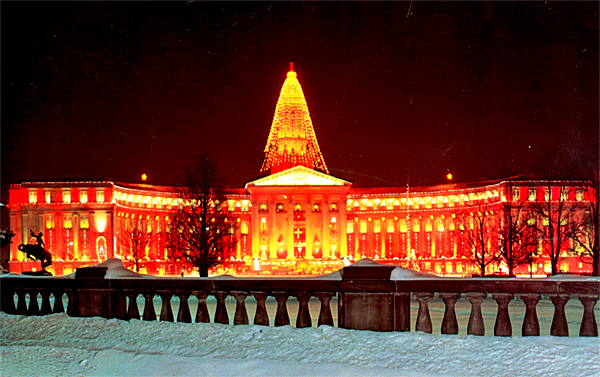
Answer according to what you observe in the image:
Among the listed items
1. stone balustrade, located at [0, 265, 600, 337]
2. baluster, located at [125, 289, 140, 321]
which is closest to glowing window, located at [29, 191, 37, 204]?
stone balustrade, located at [0, 265, 600, 337]

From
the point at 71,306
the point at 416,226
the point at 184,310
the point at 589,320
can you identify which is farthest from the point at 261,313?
the point at 416,226

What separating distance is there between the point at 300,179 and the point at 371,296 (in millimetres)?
129224

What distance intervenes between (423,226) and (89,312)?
13992 centimetres

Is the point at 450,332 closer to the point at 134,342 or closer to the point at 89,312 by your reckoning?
the point at 134,342

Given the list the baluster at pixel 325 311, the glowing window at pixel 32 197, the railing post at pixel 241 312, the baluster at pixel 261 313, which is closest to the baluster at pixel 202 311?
the railing post at pixel 241 312

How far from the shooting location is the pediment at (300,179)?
143125 mm

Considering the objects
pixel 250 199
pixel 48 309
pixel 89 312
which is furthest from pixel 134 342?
pixel 250 199

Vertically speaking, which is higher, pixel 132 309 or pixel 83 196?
pixel 83 196

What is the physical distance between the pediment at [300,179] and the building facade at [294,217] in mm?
205

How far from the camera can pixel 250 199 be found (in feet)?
504

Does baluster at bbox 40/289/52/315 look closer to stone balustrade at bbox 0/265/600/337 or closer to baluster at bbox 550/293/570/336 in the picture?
stone balustrade at bbox 0/265/600/337

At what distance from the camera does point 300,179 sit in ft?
473

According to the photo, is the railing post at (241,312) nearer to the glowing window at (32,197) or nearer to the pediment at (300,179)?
the pediment at (300,179)

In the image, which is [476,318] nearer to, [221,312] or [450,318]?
[450,318]
